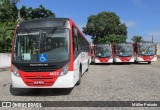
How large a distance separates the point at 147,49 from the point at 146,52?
371mm

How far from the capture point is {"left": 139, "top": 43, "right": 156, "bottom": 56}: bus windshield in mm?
32562

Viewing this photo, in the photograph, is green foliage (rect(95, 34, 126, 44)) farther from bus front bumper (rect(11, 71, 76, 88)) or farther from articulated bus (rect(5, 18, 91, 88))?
bus front bumper (rect(11, 71, 76, 88))

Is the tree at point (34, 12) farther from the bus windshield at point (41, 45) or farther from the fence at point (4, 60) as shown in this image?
the bus windshield at point (41, 45)

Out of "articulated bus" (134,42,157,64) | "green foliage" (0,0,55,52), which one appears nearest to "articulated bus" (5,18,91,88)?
"articulated bus" (134,42,157,64)

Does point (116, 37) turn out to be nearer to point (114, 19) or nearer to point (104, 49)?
point (114, 19)

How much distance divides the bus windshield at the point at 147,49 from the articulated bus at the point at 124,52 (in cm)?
132

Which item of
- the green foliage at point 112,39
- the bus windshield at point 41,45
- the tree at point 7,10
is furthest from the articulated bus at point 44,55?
the green foliage at point 112,39

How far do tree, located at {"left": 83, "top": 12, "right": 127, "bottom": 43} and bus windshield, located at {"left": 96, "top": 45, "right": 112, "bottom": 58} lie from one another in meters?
31.4

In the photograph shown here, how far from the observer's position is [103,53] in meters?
31.9

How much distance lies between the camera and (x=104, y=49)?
3203cm

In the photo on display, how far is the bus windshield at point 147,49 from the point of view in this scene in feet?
107

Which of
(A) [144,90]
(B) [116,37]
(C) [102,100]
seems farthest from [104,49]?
(B) [116,37]

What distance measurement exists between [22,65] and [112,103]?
134 inches

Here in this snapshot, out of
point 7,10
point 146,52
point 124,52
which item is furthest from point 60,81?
point 7,10
